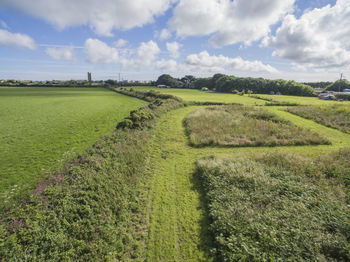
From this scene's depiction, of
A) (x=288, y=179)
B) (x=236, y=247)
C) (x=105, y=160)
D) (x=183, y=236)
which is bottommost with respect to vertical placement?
(x=183, y=236)

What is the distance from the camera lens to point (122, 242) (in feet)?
19.9

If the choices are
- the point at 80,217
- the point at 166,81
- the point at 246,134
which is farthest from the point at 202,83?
the point at 80,217

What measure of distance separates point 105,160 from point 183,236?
5.73 metres

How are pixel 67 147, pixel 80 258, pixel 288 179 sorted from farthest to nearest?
pixel 67 147
pixel 288 179
pixel 80 258

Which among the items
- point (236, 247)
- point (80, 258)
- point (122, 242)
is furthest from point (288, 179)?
point (80, 258)

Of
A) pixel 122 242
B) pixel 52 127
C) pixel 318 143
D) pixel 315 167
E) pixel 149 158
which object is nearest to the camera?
pixel 122 242

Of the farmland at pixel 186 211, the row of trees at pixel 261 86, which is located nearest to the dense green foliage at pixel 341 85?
the row of trees at pixel 261 86

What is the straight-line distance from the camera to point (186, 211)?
7734 mm

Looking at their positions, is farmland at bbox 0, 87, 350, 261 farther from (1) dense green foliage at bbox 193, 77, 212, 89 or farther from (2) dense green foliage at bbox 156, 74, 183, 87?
(2) dense green foliage at bbox 156, 74, 183, 87

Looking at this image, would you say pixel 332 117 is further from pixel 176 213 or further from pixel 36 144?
pixel 36 144

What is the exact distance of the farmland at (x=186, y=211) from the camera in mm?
5254

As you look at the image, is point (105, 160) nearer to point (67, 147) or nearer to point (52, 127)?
point (67, 147)

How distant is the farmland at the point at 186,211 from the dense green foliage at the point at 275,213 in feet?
0.12

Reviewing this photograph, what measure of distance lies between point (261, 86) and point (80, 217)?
97526 mm
